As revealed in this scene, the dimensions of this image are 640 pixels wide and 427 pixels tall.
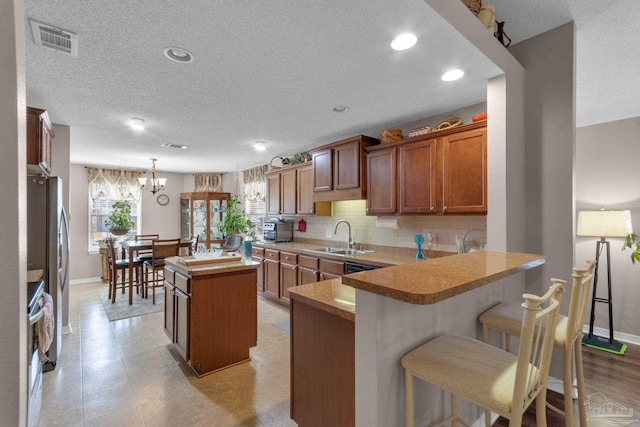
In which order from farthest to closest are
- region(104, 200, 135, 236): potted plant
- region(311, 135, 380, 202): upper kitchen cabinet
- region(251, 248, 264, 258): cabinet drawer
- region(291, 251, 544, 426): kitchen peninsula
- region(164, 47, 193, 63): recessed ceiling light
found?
region(104, 200, 135, 236): potted plant → region(251, 248, 264, 258): cabinet drawer → region(311, 135, 380, 202): upper kitchen cabinet → region(164, 47, 193, 63): recessed ceiling light → region(291, 251, 544, 426): kitchen peninsula

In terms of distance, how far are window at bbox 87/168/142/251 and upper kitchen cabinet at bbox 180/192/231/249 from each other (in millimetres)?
1150

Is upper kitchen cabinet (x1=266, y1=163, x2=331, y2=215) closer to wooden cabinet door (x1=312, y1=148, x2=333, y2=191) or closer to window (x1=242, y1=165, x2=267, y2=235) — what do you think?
wooden cabinet door (x1=312, y1=148, x2=333, y2=191)

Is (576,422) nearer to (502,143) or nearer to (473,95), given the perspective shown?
(502,143)

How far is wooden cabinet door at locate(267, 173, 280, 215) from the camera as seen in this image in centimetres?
538

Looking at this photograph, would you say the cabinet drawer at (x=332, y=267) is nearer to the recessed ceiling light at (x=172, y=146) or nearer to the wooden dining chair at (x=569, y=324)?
the wooden dining chair at (x=569, y=324)

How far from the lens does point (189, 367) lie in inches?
106

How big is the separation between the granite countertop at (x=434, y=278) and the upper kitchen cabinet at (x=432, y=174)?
1188mm

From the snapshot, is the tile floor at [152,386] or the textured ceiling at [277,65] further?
the tile floor at [152,386]

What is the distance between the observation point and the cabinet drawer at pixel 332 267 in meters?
3.58

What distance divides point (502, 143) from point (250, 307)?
8.27ft

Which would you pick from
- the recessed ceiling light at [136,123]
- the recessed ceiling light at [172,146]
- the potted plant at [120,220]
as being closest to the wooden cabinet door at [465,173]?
the recessed ceiling light at [136,123]

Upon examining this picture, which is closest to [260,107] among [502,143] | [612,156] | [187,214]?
[502,143]

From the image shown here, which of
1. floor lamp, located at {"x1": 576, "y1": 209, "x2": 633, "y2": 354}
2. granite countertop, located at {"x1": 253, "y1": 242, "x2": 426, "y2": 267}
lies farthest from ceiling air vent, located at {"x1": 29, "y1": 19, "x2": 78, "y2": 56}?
floor lamp, located at {"x1": 576, "y1": 209, "x2": 633, "y2": 354}

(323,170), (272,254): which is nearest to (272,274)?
(272,254)
